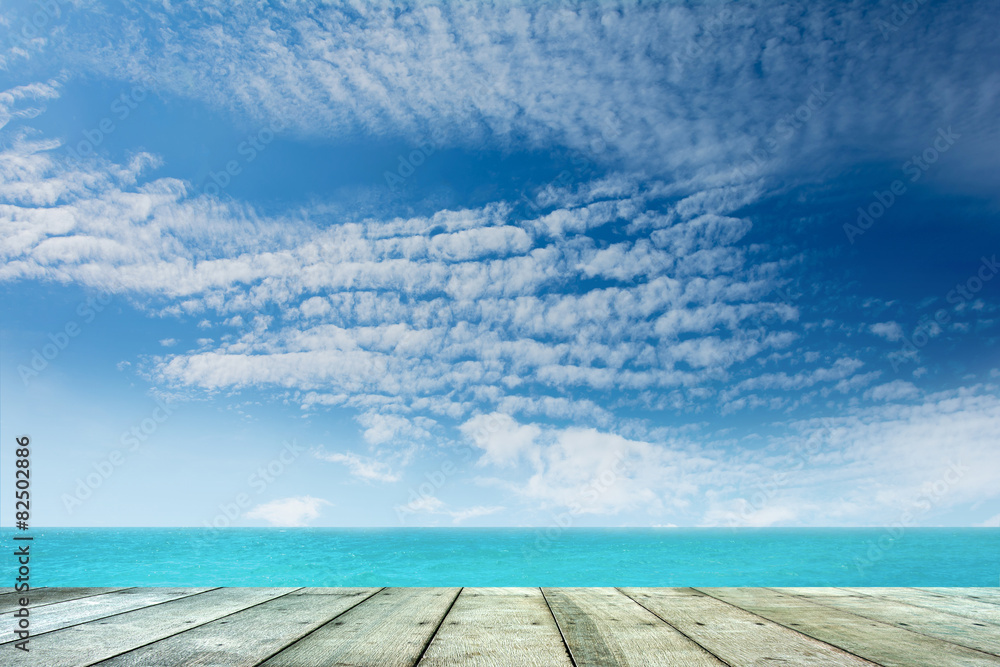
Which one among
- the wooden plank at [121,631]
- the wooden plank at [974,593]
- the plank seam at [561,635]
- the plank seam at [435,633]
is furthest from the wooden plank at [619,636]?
the wooden plank at [974,593]

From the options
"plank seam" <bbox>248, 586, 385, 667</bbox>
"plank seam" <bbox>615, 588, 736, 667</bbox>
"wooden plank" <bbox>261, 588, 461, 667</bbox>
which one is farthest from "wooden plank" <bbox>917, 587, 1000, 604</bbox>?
"plank seam" <bbox>248, 586, 385, 667</bbox>

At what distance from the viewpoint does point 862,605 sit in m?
3.46

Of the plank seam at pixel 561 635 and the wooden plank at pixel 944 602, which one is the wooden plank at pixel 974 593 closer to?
the wooden plank at pixel 944 602

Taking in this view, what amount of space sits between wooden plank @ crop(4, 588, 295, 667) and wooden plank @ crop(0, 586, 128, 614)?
32.0 inches

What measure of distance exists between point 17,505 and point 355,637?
2.34 meters

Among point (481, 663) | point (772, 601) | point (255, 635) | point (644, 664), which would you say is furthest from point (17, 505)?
point (772, 601)

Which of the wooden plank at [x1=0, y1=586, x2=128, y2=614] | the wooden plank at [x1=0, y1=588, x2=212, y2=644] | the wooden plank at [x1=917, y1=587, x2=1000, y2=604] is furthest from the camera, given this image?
the wooden plank at [x1=917, y1=587, x2=1000, y2=604]

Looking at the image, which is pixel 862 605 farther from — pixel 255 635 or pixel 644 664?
pixel 255 635

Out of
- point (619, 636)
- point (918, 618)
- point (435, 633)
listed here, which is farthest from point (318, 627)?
point (918, 618)

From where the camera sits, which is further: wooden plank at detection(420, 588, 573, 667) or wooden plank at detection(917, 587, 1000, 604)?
wooden plank at detection(917, 587, 1000, 604)

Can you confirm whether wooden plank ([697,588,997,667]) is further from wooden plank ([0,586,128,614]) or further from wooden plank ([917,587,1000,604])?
wooden plank ([0,586,128,614])

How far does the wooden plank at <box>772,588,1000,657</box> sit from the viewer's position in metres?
2.53

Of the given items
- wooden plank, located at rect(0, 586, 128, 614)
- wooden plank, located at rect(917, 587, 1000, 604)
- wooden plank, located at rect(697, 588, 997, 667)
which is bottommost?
wooden plank, located at rect(697, 588, 997, 667)

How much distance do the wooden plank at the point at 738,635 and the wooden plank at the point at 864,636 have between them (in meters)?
0.11
